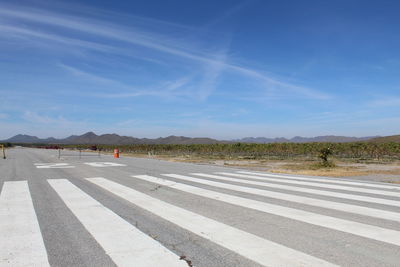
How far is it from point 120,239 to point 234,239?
151 cm

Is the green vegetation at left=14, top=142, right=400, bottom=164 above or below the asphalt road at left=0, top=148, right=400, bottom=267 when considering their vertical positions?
above

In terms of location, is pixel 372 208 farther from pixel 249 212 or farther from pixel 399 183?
pixel 399 183

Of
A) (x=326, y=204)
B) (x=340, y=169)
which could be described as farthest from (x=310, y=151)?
(x=326, y=204)

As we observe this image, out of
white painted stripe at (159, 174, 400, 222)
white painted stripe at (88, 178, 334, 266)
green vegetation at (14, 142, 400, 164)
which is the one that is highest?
green vegetation at (14, 142, 400, 164)

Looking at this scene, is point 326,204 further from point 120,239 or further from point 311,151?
point 311,151

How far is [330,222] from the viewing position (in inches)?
195

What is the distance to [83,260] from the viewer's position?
341 cm

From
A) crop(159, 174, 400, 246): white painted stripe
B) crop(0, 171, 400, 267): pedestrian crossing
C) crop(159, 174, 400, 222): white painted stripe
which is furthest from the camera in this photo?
crop(159, 174, 400, 222): white painted stripe

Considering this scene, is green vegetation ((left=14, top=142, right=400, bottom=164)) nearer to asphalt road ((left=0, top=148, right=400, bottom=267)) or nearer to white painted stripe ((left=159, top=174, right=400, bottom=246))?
asphalt road ((left=0, top=148, right=400, bottom=267))

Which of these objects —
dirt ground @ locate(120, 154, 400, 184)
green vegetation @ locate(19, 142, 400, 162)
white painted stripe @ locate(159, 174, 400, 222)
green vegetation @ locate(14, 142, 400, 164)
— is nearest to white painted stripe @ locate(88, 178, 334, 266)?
white painted stripe @ locate(159, 174, 400, 222)

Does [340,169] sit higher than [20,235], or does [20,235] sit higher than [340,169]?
[340,169]

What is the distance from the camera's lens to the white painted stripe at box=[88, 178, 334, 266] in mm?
3393

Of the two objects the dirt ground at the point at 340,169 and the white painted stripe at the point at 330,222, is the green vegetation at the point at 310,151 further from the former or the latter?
the white painted stripe at the point at 330,222

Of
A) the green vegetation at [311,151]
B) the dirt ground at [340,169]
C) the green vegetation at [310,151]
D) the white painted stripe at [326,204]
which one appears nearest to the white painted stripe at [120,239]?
the white painted stripe at [326,204]
